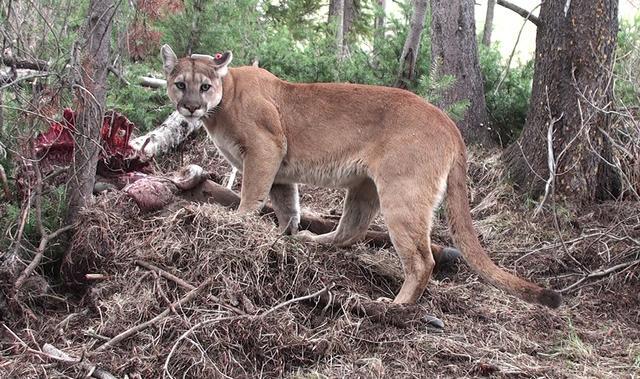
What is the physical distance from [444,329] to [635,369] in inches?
47.1

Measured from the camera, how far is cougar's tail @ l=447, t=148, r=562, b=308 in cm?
486

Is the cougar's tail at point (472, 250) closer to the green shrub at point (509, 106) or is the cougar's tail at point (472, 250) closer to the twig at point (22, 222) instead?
the twig at point (22, 222)

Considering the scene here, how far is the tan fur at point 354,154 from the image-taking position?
5.37 m

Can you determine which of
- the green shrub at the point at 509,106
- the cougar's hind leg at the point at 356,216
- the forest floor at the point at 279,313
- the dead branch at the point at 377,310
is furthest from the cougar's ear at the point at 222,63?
the green shrub at the point at 509,106

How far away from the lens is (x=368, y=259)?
19.0 ft

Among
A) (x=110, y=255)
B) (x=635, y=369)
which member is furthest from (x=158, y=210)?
(x=635, y=369)

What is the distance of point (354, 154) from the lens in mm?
5820

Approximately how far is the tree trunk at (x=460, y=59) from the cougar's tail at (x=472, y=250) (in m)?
2.94

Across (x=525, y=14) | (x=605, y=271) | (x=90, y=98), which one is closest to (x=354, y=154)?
(x=90, y=98)

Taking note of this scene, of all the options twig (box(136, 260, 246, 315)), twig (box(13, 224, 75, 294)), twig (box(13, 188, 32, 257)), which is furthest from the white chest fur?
twig (box(13, 188, 32, 257))

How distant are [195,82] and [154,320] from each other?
232 centimetres

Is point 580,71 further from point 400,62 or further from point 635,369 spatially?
point 635,369

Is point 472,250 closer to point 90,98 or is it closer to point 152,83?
point 90,98

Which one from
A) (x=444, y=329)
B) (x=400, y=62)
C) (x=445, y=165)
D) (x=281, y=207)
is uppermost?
(x=400, y=62)
